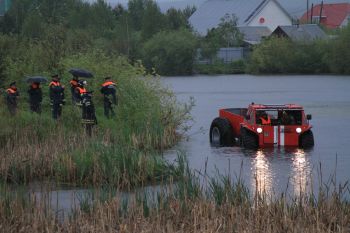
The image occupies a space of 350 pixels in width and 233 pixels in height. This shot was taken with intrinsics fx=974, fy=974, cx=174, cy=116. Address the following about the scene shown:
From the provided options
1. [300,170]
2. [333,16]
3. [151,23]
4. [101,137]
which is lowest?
[300,170]

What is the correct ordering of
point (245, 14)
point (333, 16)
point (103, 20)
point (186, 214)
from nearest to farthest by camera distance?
point (186, 214), point (103, 20), point (245, 14), point (333, 16)

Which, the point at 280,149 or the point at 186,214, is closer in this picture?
the point at 186,214

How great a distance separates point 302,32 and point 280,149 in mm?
84836

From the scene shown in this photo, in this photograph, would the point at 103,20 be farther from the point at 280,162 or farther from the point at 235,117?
the point at 280,162

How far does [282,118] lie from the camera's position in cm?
2978

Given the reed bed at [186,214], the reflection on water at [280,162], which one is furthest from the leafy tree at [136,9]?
the reed bed at [186,214]

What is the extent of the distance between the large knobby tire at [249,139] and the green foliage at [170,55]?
7526 cm

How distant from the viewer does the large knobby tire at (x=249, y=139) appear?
29.8 m

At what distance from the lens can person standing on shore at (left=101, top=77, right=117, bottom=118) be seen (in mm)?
32188

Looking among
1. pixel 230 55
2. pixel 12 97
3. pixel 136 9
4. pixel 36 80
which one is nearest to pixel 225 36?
pixel 230 55

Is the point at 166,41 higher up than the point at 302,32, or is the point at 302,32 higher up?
the point at 302,32

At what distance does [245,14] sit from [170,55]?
26.0 metres

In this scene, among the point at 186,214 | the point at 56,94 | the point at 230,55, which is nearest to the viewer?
the point at 186,214

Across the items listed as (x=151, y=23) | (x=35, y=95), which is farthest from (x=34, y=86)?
(x=151, y=23)
